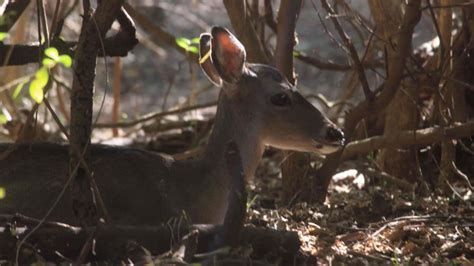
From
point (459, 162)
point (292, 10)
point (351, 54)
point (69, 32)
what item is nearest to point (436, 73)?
point (351, 54)

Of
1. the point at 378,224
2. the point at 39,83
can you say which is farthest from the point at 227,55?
the point at 39,83

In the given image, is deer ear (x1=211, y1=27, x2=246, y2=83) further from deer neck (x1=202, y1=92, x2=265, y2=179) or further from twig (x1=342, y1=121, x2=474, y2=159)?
twig (x1=342, y1=121, x2=474, y2=159)

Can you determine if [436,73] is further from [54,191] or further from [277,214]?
[54,191]

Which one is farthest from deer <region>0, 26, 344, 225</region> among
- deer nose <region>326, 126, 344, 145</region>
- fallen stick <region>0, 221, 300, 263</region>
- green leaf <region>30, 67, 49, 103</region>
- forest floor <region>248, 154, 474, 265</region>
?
green leaf <region>30, 67, 49, 103</region>

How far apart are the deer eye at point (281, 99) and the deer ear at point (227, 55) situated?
0.23 m

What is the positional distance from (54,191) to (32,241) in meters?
0.93

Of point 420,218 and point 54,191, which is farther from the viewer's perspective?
point 420,218

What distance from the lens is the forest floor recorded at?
5.39 meters

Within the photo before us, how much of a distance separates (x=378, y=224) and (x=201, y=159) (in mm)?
1019

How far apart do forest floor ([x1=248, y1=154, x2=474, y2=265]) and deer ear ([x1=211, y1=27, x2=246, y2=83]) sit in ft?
2.74

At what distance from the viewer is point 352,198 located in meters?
7.16

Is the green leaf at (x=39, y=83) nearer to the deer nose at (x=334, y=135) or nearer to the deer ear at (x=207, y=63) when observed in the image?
the deer ear at (x=207, y=63)

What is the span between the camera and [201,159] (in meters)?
6.02

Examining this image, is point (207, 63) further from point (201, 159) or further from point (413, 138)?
point (413, 138)
